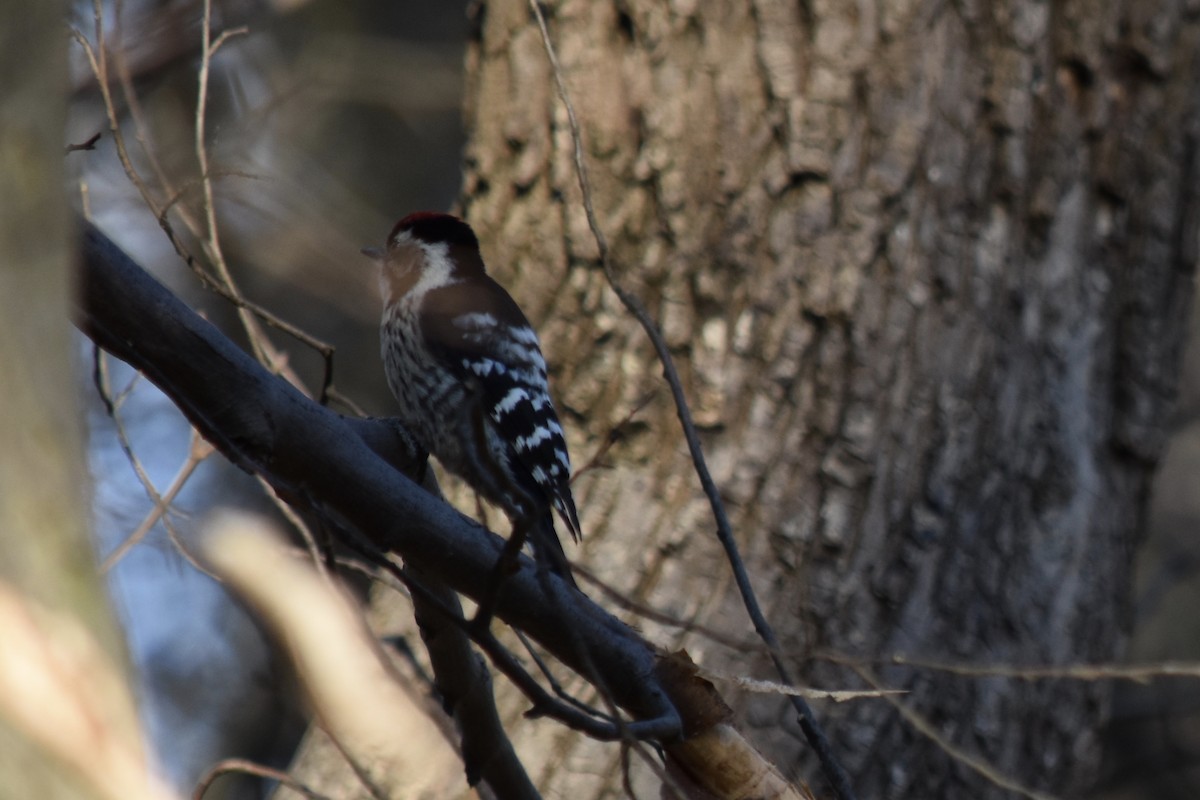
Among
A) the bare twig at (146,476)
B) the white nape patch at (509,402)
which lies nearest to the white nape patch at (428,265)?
the white nape patch at (509,402)

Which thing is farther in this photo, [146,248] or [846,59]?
[146,248]

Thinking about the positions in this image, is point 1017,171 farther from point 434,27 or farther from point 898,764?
point 434,27

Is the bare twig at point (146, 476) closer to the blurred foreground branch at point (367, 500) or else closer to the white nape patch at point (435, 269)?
the blurred foreground branch at point (367, 500)

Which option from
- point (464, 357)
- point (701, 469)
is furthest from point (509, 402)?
point (701, 469)

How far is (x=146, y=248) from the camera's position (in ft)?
23.9

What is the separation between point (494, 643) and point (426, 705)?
1556 mm

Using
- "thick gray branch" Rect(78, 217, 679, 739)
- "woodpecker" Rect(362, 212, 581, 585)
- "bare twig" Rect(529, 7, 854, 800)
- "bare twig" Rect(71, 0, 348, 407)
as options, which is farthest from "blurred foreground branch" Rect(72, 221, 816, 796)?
"woodpecker" Rect(362, 212, 581, 585)

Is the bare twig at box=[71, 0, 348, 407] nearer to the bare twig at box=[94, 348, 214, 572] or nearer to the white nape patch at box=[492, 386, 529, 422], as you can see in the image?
the bare twig at box=[94, 348, 214, 572]

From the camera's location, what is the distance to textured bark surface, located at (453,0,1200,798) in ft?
11.6

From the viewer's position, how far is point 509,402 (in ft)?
11.8

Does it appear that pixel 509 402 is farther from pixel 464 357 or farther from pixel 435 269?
pixel 435 269

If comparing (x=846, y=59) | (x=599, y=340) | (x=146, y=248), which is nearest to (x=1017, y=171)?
(x=846, y=59)

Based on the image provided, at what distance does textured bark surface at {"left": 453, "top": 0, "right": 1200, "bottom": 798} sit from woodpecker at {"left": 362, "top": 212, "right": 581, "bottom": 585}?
7.1 inches

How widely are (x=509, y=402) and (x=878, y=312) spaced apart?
1.08 meters
